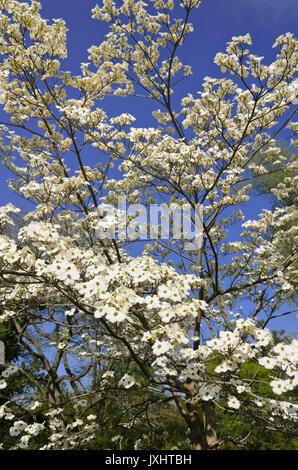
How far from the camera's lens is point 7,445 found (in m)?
13.6

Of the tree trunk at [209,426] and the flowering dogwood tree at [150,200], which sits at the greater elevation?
the flowering dogwood tree at [150,200]

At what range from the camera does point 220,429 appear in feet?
43.7

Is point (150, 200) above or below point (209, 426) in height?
above

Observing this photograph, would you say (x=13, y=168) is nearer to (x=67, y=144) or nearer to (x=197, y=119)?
(x=67, y=144)

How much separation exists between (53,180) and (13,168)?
2.89 meters

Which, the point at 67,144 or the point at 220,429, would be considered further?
the point at 220,429

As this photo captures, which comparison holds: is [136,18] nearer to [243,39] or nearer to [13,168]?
[243,39]

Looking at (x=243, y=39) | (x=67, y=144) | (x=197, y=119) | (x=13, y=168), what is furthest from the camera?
(x=13, y=168)

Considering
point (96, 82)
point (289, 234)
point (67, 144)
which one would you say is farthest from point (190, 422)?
point (96, 82)

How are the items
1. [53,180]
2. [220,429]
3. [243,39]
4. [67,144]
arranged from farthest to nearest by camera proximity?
[220,429]
[67,144]
[53,180]
[243,39]

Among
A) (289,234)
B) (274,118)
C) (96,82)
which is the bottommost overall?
(289,234)

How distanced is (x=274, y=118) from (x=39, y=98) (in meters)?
3.98

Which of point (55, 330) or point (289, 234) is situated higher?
point (289, 234)

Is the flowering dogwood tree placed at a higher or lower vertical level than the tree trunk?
higher
